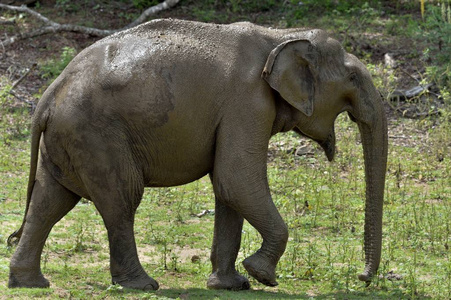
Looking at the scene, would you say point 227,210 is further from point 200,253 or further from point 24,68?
point 24,68

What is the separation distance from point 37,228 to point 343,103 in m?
2.71

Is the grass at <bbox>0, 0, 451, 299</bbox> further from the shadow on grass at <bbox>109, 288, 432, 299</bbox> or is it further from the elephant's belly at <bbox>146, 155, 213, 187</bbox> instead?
the elephant's belly at <bbox>146, 155, 213, 187</bbox>

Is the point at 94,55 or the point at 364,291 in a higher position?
the point at 94,55

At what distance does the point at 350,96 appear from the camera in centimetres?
761

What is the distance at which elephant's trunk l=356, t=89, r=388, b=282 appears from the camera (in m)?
7.57

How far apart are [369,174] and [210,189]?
153 inches

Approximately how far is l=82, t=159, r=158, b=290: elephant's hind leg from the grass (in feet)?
0.64

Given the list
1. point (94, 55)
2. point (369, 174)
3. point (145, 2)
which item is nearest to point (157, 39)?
point (94, 55)

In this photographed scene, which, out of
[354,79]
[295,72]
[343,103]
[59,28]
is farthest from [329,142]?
[59,28]

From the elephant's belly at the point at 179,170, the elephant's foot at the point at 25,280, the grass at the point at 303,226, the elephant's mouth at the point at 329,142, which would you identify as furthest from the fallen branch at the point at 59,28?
the elephant's foot at the point at 25,280

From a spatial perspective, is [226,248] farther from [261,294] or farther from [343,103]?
[343,103]

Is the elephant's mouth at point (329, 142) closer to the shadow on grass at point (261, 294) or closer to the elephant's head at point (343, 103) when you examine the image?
the elephant's head at point (343, 103)

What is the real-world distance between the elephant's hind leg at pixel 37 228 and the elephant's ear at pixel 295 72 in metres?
1.92

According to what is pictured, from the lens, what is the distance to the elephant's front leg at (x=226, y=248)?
7.69 metres
